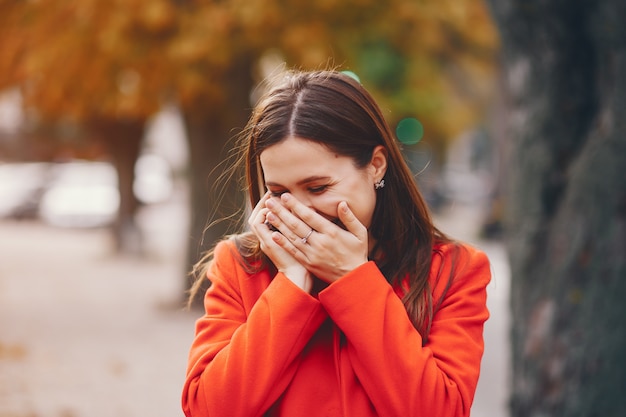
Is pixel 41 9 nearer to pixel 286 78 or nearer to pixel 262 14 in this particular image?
pixel 262 14

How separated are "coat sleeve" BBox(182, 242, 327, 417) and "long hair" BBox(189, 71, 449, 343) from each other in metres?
0.17

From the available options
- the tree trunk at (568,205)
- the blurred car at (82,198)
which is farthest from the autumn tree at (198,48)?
the blurred car at (82,198)

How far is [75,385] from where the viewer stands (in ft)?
27.1

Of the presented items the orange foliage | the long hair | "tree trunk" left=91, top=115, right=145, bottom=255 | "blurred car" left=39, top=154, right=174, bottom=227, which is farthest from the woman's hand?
"blurred car" left=39, top=154, right=174, bottom=227

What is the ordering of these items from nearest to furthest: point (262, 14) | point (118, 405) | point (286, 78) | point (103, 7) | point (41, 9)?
point (286, 78) → point (118, 405) → point (262, 14) → point (103, 7) → point (41, 9)

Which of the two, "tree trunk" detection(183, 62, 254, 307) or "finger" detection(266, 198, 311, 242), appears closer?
"finger" detection(266, 198, 311, 242)

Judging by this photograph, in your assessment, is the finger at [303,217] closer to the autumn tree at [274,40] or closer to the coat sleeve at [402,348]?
the coat sleeve at [402,348]

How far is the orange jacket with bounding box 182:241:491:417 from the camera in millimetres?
2068

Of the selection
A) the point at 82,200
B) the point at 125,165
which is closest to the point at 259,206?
the point at 125,165

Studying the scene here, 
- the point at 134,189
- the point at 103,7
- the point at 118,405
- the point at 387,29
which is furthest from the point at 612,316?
the point at 134,189

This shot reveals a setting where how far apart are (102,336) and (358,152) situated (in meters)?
9.36

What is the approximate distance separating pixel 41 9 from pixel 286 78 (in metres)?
10.0

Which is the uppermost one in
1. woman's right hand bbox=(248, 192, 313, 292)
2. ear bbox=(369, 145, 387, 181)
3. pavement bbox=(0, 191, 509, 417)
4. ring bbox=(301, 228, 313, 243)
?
ear bbox=(369, 145, 387, 181)

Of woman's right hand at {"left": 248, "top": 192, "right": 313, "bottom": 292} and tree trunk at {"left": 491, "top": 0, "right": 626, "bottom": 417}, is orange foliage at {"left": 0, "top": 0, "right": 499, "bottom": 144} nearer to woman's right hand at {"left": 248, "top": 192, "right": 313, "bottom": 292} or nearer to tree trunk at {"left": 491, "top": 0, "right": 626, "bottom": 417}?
tree trunk at {"left": 491, "top": 0, "right": 626, "bottom": 417}
